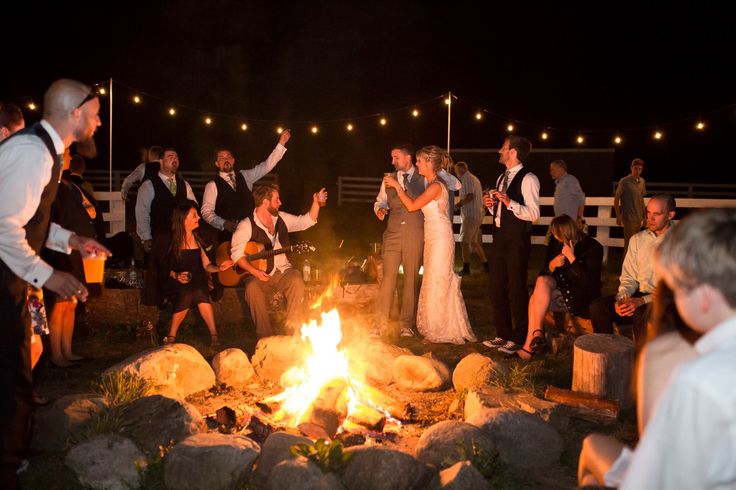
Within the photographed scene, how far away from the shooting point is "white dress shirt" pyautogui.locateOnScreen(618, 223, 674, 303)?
19.9 ft

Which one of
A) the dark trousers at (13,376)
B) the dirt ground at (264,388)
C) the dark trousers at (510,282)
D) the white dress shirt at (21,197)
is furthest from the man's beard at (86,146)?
the dark trousers at (510,282)

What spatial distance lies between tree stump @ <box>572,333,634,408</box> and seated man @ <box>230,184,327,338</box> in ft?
9.77

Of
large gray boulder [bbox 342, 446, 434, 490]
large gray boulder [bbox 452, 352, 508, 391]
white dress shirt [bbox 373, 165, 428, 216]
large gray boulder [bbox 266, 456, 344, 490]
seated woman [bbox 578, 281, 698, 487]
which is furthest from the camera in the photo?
white dress shirt [bbox 373, 165, 428, 216]

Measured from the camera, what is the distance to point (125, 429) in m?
4.62

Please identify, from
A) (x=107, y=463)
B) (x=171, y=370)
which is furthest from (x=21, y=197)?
(x=171, y=370)

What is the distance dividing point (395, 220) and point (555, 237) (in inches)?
66.9

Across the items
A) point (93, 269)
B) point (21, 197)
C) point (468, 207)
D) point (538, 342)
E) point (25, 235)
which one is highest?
point (468, 207)

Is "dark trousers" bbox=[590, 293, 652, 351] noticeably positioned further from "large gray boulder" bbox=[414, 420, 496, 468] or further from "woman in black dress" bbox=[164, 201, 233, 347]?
"woman in black dress" bbox=[164, 201, 233, 347]

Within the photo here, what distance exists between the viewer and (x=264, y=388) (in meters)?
6.04

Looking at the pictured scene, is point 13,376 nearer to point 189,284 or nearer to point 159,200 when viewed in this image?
point 189,284

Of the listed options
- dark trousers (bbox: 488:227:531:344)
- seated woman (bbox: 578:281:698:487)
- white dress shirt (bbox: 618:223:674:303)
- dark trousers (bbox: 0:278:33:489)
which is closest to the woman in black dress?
dark trousers (bbox: 488:227:531:344)

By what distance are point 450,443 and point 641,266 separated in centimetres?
276

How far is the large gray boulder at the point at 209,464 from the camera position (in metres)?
3.97

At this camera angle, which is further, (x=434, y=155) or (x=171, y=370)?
(x=434, y=155)
